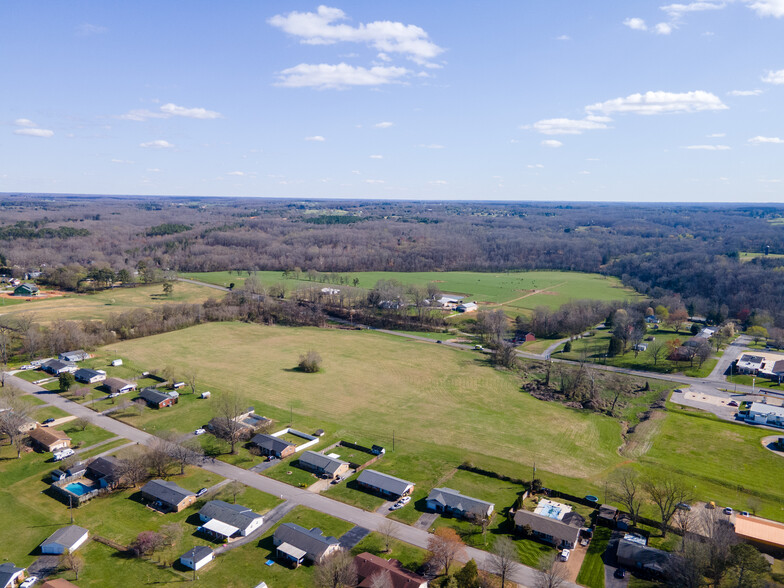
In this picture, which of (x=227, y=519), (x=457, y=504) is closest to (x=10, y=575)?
(x=227, y=519)

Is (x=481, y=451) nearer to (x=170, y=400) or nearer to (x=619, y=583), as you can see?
(x=619, y=583)

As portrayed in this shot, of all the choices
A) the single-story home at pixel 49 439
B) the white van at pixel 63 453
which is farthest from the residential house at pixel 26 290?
the white van at pixel 63 453

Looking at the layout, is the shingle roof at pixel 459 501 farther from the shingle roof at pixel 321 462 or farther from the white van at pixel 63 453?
the white van at pixel 63 453

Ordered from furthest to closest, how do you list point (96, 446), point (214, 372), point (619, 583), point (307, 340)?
point (307, 340) → point (214, 372) → point (96, 446) → point (619, 583)

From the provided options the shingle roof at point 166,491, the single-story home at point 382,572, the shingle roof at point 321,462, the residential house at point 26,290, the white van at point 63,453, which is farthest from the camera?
the residential house at point 26,290

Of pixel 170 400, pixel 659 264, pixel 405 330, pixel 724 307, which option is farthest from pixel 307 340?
pixel 659 264

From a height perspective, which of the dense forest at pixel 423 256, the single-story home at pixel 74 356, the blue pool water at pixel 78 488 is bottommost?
the blue pool water at pixel 78 488

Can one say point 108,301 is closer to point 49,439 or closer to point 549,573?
point 49,439
